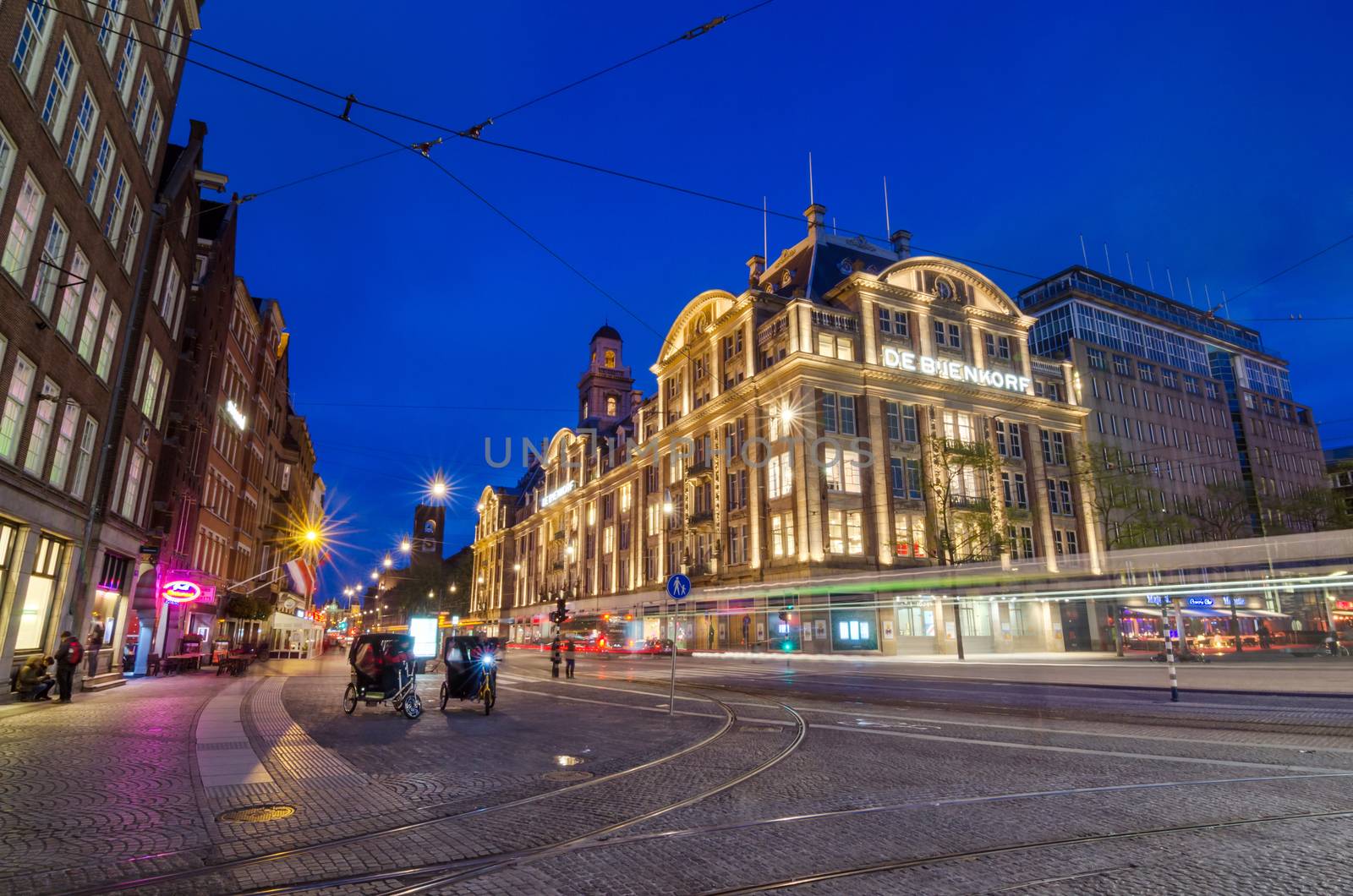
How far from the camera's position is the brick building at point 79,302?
1611cm

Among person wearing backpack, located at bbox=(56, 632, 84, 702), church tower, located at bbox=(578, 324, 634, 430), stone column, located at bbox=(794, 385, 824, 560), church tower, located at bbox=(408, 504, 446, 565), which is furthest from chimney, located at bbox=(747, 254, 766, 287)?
church tower, located at bbox=(408, 504, 446, 565)

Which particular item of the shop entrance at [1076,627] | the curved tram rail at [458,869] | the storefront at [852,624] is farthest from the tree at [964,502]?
the curved tram rail at [458,869]

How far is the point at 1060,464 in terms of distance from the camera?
60.9 metres

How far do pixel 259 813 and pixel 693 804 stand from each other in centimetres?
403

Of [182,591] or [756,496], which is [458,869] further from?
[756,496]

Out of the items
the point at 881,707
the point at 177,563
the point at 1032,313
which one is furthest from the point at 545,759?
the point at 1032,313

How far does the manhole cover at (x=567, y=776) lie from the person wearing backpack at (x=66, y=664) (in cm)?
1533

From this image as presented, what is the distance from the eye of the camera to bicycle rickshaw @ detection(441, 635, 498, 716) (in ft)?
54.2

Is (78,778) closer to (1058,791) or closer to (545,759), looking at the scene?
(545,759)

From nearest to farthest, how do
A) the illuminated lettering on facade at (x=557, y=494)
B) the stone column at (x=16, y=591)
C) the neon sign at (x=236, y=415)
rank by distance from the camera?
the stone column at (x=16, y=591) < the neon sign at (x=236, y=415) < the illuminated lettering on facade at (x=557, y=494)

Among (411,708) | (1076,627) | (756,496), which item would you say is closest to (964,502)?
(1076,627)

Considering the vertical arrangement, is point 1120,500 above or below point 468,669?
above

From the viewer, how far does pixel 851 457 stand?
50719 millimetres

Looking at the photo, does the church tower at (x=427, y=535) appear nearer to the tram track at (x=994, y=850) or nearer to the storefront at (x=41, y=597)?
the storefront at (x=41, y=597)
